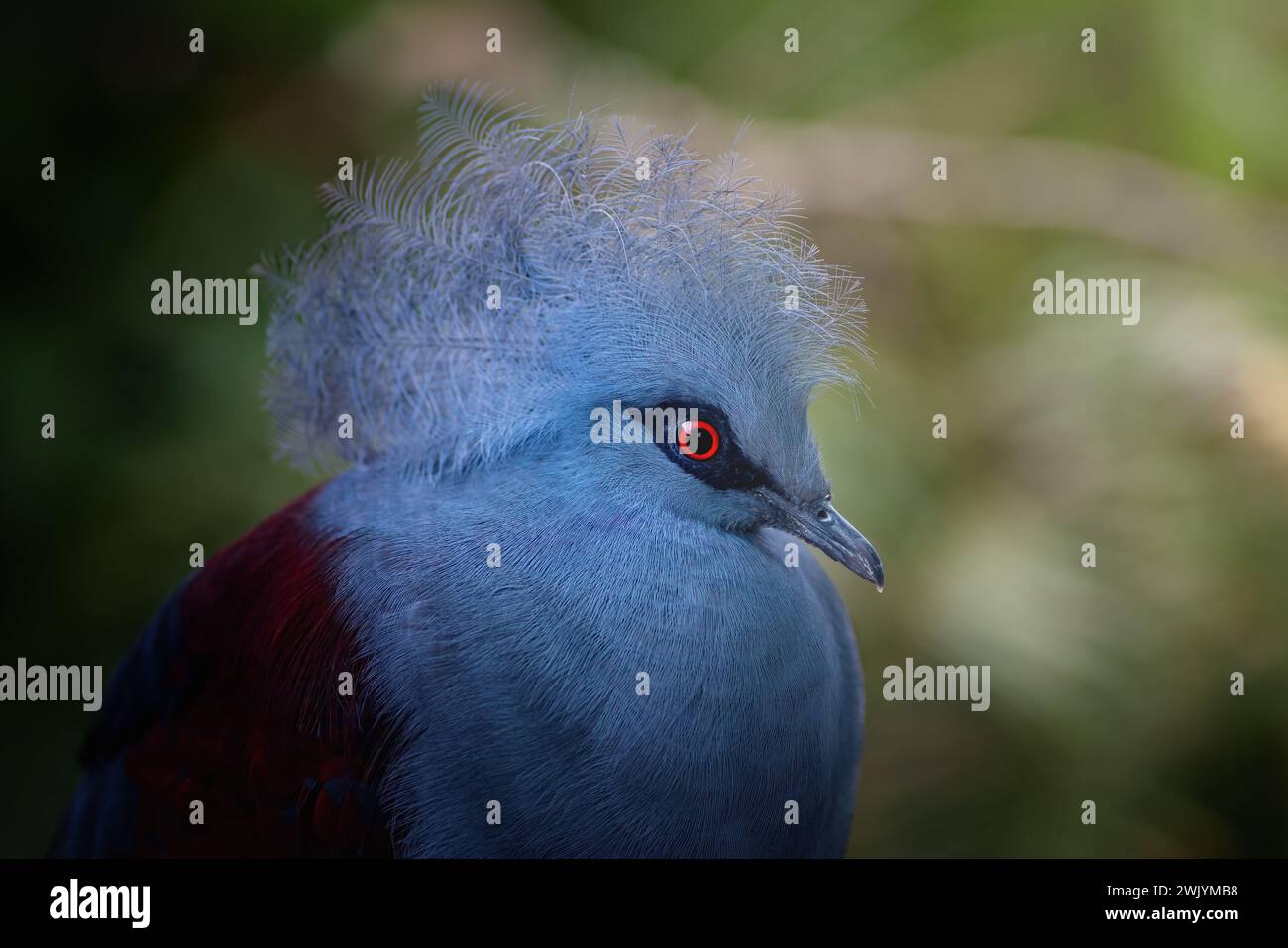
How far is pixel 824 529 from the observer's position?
4.13ft

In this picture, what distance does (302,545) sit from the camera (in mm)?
1440

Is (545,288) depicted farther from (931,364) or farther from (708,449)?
(931,364)

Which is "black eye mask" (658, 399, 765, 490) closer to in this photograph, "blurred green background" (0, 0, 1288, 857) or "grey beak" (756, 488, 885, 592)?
"grey beak" (756, 488, 885, 592)

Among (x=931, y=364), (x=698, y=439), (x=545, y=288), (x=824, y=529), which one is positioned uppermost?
(x=931, y=364)

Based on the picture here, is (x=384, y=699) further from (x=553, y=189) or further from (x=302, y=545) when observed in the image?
(x=553, y=189)

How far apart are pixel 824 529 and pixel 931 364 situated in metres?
1.59

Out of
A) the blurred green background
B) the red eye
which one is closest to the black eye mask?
the red eye

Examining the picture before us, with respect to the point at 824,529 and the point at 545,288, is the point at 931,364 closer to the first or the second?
the point at 824,529

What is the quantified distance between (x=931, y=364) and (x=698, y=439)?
167 cm

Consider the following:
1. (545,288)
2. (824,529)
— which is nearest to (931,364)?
(824,529)

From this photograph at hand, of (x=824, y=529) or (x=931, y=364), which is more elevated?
(x=931, y=364)

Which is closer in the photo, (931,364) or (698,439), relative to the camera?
(698,439)

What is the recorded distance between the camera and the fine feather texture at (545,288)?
120 cm

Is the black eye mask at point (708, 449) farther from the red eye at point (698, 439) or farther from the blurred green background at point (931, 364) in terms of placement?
the blurred green background at point (931, 364)
